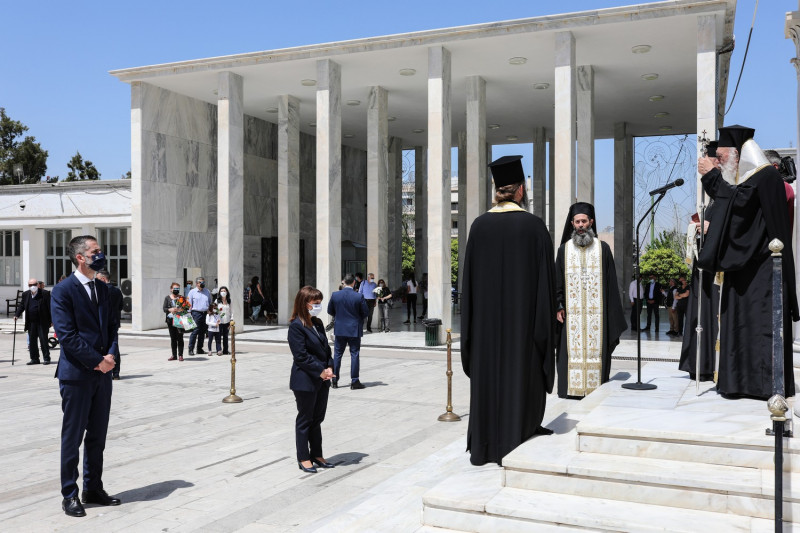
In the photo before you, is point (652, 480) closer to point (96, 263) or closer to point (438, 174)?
point (96, 263)

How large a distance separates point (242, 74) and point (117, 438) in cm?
1522

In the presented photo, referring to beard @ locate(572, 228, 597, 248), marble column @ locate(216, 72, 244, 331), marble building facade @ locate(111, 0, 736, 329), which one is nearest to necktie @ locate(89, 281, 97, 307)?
beard @ locate(572, 228, 597, 248)

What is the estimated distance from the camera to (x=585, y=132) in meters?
20.7

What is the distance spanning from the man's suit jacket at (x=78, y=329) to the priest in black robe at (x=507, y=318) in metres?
2.77

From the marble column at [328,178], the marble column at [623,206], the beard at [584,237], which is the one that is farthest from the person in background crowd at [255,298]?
the beard at [584,237]

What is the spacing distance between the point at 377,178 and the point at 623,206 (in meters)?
11.0

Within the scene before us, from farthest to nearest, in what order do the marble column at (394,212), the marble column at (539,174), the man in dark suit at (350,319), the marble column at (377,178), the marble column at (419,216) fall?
the marble column at (419,216), the marble column at (394,212), the marble column at (539,174), the marble column at (377,178), the man in dark suit at (350,319)

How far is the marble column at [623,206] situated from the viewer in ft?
93.5

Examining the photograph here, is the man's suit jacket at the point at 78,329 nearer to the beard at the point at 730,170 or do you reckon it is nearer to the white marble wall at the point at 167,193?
the beard at the point at 730,170

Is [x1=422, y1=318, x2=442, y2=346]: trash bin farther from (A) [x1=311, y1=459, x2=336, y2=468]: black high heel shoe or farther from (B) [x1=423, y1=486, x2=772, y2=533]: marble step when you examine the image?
(B) [x1=423, y1=486, x2=772, y2=533]: marble step

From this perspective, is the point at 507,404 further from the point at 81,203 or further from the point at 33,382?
the point at 81,203

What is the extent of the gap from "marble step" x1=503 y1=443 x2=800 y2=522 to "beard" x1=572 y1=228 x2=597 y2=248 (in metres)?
4.33

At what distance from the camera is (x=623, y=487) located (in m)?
4.84

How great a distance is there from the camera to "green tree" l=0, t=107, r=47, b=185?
5094 cm
